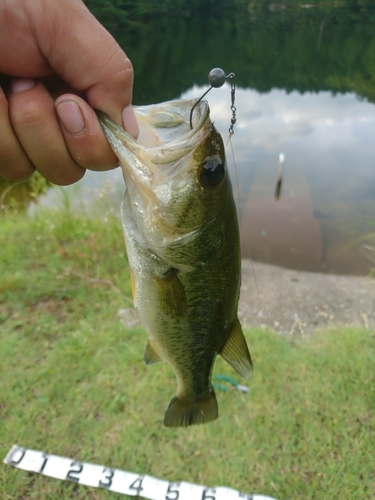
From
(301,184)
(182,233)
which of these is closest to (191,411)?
(182,233)

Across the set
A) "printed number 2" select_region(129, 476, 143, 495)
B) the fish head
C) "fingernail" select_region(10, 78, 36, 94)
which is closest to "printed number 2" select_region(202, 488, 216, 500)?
"printed number 2" select_region(129, 476, 143, 495)

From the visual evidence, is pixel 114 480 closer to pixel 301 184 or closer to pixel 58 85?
pixel 58 85

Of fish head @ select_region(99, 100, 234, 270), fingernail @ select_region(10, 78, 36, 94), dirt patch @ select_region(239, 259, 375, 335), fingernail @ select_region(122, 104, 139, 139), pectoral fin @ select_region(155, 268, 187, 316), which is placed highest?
fingernail @ select_region(10, 78, 36, 94)

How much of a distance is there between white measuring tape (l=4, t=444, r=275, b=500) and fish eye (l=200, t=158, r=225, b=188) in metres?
2.09

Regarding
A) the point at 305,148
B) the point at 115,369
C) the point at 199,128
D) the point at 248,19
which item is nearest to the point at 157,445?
the point at 115,369

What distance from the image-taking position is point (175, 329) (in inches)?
65.3

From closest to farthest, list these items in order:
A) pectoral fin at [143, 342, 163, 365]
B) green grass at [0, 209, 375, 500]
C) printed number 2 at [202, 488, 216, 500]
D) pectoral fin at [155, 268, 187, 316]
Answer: pectoral fin at [155, 268, 187, 316]
pectoral fin at [143, 342, 163, 365]
printed number 2 at [202, 488, 216, 500]
green grass at [0, 209, 375, 500]

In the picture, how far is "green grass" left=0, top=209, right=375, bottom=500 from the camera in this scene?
2646mm

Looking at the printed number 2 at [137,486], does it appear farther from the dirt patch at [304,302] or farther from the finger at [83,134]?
the finger at [83,134]

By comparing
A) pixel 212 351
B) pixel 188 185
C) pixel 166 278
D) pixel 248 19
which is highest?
pixel 188 185

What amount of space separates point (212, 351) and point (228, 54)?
27455 millimetres

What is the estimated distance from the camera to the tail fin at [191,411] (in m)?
1.92

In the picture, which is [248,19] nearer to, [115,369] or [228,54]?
[228,54]

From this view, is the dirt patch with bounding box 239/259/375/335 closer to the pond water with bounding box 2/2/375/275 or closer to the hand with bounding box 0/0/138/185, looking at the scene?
the pond water with bounding box 2/2/375/275
